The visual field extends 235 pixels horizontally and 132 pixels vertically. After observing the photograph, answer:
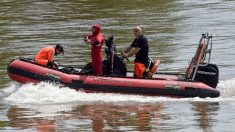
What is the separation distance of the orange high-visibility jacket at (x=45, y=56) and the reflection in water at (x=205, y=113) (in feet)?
11.5

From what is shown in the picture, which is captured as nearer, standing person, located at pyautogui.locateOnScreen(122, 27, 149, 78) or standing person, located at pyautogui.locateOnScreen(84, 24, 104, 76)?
→ standing person, located at pyautogui.locateOnScreen(84, 24, 104, 76)

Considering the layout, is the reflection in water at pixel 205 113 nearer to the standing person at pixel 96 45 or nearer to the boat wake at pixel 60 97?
the boat wake at pixel 60 97

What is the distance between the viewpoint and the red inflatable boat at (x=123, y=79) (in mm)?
17484

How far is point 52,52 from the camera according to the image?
18.0m

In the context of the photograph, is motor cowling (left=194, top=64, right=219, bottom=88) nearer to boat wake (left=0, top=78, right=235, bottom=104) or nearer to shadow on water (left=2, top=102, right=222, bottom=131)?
boat wake (left=0, top=78, right=235, bottom=104)

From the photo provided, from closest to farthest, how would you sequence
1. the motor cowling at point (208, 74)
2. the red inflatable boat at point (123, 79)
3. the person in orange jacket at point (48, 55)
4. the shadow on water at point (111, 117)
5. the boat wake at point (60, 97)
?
the shadow on water at point (111, 117)
the boat wake at point (60, 97)
the red inflatable boat at point (123, 79)
the motor cowling at point (208, 74)
the person in orange jacket at point (48, 55)

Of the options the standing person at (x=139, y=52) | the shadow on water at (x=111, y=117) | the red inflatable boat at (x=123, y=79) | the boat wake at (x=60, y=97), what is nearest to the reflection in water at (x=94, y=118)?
the shadow on water at (x=111, y=117)

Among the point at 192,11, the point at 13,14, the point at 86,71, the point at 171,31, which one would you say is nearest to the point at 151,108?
the point at 86,71

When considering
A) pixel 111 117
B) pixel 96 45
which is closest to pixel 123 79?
pixel 96 45

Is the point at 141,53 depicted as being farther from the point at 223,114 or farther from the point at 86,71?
the point at 223,114

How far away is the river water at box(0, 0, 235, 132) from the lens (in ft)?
49.3

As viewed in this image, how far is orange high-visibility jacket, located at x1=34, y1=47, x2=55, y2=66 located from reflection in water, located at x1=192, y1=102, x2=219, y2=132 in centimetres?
349

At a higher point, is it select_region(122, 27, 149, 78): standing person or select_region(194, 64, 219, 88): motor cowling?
select_region(122, 27, 149, 78): standing person

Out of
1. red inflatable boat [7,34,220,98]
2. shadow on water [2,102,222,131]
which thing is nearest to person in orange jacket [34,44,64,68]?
red inflatable boat [7,34,220,98]
